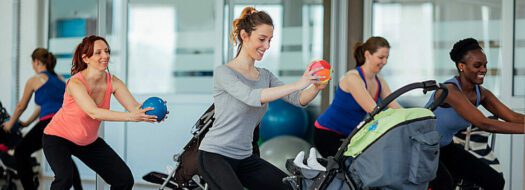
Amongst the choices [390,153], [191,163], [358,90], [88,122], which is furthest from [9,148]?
[390,153]

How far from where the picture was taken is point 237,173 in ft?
12.2

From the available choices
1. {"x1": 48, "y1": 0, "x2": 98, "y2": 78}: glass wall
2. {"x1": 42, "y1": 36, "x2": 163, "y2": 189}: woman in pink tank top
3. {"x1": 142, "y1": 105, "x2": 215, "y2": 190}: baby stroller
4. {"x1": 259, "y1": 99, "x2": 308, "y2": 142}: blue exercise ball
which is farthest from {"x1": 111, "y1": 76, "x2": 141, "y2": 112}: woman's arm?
{"x1": 48, "y1": 0, "x2": 98, "y2": 78}: glass wall

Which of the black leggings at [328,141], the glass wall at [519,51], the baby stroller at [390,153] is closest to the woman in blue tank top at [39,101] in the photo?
the black leggings at [328,141]

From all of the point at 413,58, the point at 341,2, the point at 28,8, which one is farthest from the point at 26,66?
the point at 413,58

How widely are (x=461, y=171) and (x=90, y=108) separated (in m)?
2.00

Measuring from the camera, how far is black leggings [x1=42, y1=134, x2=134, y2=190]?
437 centimetres

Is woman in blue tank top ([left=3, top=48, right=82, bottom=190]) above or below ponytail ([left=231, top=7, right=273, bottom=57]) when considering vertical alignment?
below

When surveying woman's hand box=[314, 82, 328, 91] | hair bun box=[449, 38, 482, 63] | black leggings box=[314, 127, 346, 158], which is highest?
hair bun box=[449, 38, 482, 63]

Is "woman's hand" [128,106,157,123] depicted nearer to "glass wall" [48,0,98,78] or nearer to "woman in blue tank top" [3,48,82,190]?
"woman in blue tank top" [3,48,82,190]

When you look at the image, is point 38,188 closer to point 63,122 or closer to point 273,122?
point 273,122

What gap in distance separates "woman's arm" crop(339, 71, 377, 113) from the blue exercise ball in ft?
7.33

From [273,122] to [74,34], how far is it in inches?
92.3

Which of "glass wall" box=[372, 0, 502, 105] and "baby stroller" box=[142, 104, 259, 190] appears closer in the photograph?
"baby stroller" box=[142, 104, 259, 190]

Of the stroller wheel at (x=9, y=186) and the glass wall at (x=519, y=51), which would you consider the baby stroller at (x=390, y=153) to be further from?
the stroller wheel at (x=9, y=186)
